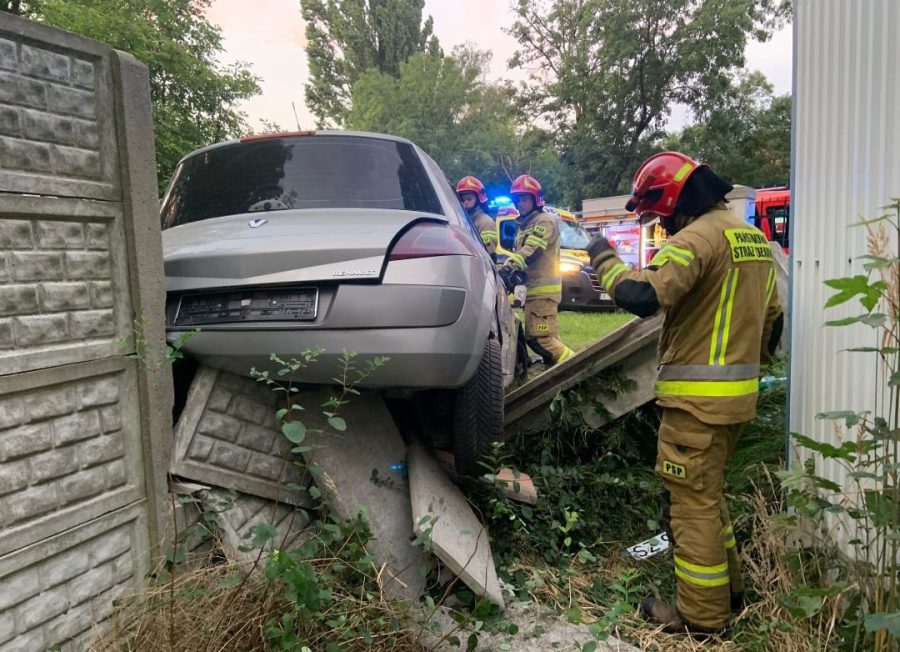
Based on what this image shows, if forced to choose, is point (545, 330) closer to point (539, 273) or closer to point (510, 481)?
point (539, 273)

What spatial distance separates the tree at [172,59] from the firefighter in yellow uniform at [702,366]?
30.1ft

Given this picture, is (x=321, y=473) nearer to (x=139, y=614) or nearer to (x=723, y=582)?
(x=139, y=614)

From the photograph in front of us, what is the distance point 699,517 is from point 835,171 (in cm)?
143

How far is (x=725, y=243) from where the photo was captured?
97.7 inches

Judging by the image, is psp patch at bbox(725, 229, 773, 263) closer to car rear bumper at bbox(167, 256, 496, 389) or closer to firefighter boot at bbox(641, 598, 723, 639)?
car rear bumper at bbox(167, 256, 496, 389)

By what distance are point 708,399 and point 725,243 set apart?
63 centimetres

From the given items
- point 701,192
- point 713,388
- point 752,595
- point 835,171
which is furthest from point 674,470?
point 835,171

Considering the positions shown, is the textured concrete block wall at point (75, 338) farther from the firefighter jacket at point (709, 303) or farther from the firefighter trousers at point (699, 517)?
the firefighter trousers at point (699, 517)

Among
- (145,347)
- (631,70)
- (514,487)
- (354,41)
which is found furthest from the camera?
(354,41)

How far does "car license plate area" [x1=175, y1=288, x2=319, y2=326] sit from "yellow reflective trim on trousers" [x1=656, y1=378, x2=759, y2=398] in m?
1.49

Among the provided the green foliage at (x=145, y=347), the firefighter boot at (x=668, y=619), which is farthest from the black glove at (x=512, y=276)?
the green foliage at (x=145, y=347)

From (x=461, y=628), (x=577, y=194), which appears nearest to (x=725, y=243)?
(x=461, y=628)

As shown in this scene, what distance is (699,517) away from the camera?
2.48 m

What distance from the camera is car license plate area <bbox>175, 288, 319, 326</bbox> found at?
2.34 meters
